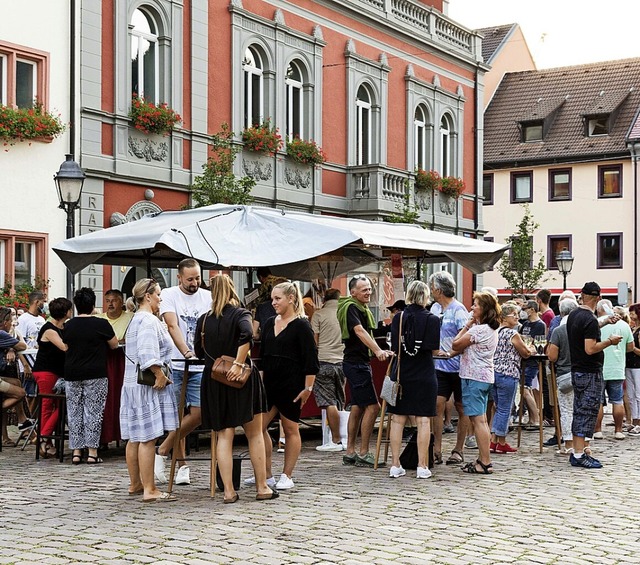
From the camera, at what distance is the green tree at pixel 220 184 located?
20391 millimetres

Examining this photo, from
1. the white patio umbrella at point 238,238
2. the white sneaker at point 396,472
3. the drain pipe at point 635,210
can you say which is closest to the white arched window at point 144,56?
the white patio umbrella at point 238,238

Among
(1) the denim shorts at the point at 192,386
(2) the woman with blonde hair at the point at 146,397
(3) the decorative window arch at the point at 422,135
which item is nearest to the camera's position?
(2) the woman with blonde hair at the point at 146,397

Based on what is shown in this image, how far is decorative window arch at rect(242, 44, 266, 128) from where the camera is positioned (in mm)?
24078

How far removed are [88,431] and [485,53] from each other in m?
43.6

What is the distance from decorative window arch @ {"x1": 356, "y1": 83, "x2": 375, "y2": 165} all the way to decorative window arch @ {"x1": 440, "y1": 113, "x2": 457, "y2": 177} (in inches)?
179

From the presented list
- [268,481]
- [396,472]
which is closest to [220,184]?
[396,472]

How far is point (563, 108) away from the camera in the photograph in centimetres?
5069

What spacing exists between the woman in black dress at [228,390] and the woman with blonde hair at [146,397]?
410 millimetres

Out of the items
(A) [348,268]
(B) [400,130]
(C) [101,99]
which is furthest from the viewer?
(B) [400,130]

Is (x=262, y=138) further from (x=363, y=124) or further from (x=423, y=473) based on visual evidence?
(x=423, y=473)

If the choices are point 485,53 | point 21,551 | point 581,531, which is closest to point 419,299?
point 581,531

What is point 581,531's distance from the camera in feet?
26.2

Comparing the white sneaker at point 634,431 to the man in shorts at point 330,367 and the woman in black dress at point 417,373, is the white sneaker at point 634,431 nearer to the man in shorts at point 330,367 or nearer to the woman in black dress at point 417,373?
the man in shorts at point 330,367

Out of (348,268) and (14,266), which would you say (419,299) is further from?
(14,266)
